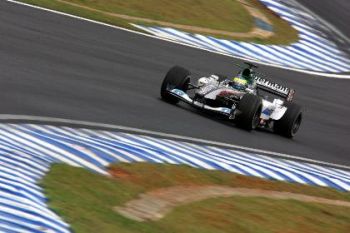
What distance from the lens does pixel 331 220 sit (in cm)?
1192

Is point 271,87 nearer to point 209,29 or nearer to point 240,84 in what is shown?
point 240,84

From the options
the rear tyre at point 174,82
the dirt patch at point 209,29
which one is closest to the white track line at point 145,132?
the rear tyre at point 174,82

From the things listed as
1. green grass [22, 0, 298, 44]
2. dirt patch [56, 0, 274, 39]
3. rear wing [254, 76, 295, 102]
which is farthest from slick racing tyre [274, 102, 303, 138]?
dirt patch [56, 0, 274, 39]

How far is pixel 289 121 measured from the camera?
17.9 m

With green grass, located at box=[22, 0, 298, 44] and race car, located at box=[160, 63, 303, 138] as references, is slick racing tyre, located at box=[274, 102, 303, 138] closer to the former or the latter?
race car, located at box=[160, 63, 303, 138]

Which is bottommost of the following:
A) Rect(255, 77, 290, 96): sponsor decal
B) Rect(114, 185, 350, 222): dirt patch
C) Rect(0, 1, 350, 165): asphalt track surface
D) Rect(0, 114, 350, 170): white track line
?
Rect(114, 185, 350, 222): dirt patch

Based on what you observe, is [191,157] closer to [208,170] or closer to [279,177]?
[208,170]

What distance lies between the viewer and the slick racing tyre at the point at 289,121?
703 inches

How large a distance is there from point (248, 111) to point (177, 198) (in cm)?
574

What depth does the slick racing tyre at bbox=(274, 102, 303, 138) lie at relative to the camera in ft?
58.5

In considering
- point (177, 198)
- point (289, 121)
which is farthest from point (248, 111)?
point (177, 198)

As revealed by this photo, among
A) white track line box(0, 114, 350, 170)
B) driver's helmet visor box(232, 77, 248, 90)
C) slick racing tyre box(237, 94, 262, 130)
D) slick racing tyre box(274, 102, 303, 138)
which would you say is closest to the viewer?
white track line box(0, 114, 350, 170)

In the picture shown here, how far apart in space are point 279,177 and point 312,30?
16.2 metres

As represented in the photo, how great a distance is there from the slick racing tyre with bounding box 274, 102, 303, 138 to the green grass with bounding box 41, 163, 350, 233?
4.38 m
